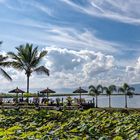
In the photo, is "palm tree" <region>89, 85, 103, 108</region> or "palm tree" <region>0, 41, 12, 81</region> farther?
"palm tree" <region>89, 85, 103, 108</region>

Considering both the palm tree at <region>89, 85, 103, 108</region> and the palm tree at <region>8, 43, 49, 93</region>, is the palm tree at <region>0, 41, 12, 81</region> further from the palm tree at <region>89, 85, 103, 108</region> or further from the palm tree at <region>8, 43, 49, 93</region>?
the palm tree at <region>89, 85, 103, 108</region>

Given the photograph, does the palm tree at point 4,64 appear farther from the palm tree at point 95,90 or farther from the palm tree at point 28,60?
the palm tree at point 95,90

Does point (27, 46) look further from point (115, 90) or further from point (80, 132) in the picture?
point (80, 132)

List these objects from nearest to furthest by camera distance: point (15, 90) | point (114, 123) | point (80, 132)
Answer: point (80, 132) < point (114, 123) < point (15, 90)

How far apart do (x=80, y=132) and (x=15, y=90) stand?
31844mm

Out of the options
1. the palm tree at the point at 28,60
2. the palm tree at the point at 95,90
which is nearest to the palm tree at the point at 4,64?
the palm tree at the point at 28,60

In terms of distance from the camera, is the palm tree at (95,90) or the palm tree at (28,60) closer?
the palm tree at (28,60)

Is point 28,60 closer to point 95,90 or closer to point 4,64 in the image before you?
point 4,64

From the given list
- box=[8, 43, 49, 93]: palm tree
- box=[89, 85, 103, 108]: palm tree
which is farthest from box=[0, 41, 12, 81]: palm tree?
box=[89, 85, 103, 108]: palm tree

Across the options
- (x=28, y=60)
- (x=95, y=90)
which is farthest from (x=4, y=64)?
(x=95, y=90)

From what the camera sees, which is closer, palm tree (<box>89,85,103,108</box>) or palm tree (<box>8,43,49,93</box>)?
palm tree (<box>8,43,49,93</box>)

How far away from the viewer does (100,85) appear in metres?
56.1

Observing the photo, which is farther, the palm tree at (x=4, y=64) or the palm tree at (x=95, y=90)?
the palm tree at (x=95, y=90)

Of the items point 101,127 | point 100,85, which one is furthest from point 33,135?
point 100,85
